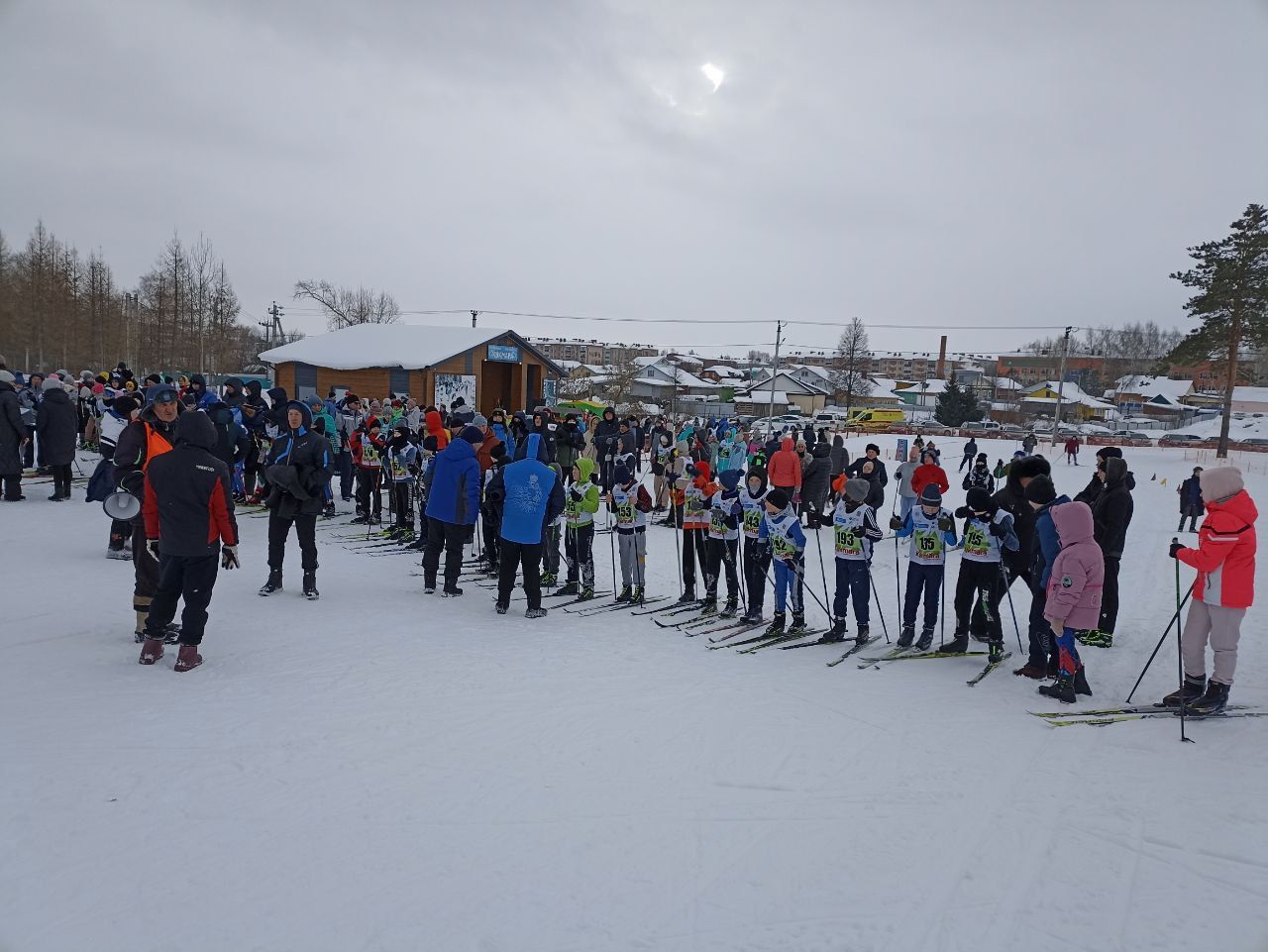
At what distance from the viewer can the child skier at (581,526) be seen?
830cm

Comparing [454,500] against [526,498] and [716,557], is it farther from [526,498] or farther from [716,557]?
[716,557]

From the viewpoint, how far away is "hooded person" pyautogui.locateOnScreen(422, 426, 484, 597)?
7738 mm

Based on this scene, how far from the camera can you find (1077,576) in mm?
5367

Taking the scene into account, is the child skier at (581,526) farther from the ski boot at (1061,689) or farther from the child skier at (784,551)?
the ski boot at (1061,689)

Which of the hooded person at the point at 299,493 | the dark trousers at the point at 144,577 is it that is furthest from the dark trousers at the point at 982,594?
the dark trousers at the point at 144,577

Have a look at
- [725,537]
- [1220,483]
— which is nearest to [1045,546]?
[1220,483]

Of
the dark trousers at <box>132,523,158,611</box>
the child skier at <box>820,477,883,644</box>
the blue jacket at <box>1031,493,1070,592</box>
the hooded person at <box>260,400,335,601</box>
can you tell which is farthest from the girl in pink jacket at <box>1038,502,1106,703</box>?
the dark trousers at <box>132,523,158,611</box>

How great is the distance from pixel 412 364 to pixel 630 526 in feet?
61.5

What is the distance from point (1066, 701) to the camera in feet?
17.9

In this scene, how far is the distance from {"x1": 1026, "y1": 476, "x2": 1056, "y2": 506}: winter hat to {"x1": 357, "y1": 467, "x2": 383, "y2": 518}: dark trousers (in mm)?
9333

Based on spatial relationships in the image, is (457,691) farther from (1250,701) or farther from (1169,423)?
(1169,423)

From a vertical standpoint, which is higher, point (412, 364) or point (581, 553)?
point (412, 364)

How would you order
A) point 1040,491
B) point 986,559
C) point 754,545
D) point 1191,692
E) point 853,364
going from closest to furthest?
point 1191,692 → point 1040,491 → point 986,559 → point 754,545 → point 853,364

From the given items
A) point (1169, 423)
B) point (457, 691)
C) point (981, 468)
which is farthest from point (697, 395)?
point (457, 691)
